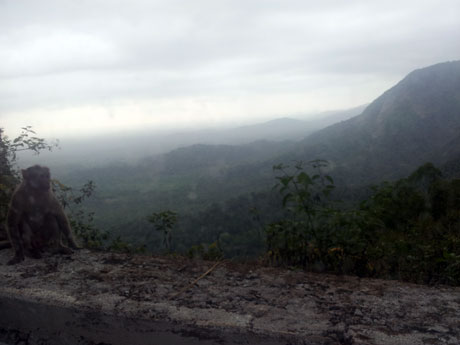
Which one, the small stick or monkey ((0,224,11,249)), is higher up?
monkey ((0,224,11,249))

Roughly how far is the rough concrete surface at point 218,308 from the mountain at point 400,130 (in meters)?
31.4

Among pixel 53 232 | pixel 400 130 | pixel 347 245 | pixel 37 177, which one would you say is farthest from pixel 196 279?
pixel 400 130

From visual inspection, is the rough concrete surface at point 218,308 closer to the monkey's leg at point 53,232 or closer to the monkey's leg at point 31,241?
the monkey's leg at point 31,241

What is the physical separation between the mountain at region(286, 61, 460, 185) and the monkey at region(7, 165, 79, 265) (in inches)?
1227

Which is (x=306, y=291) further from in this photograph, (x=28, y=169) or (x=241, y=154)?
(x=241, y=154)

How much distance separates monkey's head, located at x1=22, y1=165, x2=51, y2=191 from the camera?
11.4 ft

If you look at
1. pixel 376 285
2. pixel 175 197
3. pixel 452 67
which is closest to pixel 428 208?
pixel 376 285

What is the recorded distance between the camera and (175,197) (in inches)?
1827

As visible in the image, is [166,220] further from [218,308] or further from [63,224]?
[218,308]

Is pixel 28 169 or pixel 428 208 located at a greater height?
pixel 28 169

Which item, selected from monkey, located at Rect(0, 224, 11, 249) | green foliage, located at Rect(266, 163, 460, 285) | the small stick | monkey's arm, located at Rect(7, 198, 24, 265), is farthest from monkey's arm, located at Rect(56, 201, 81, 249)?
green foliage, located at Rect(266, 163, 460, 285)

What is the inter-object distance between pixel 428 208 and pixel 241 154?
61.0 meters

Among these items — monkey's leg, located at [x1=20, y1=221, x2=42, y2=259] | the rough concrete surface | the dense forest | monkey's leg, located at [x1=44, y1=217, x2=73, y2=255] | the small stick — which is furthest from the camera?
monkey's leg, located at [x1=44, y1=217, x2=73, y2=255]

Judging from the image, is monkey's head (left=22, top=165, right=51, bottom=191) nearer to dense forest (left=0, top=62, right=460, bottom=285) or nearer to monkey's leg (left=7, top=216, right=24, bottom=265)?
monkey's leg (left=7, top=216, right=24, bottom=265)
